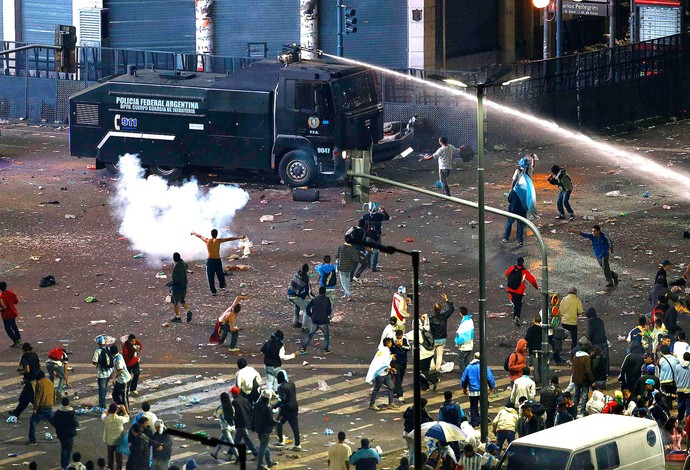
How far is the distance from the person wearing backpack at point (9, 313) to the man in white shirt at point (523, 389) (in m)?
9.89

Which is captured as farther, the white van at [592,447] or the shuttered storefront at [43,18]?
the shuttered storefront at [43,18]

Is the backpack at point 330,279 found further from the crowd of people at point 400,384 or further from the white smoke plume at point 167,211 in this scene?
the white smoke plume at point 167,211

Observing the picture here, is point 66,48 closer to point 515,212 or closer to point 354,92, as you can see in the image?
point 354,92

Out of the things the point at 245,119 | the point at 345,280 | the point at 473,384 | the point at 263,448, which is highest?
the point at 245,119

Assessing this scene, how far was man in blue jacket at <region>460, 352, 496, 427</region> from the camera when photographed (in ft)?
80.0

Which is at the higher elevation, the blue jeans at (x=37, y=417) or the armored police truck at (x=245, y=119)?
the armored police truck at (x=245, y=119)

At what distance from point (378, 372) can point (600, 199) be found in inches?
632

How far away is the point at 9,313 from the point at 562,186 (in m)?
14.2

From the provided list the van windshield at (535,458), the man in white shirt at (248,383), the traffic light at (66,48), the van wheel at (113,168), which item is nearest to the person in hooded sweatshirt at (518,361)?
the man in white shirt at (248,383)

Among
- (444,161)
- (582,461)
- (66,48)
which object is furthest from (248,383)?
(66,48)

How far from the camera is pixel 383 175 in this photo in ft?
143

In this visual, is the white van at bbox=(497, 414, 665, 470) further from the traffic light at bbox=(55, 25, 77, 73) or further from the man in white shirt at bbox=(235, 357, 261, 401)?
the traffic light at bbox=(55, 25, 77, 73)

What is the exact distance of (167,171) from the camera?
4272 centimetres

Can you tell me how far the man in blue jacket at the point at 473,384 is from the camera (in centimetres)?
2439
